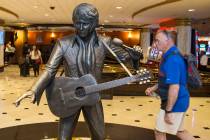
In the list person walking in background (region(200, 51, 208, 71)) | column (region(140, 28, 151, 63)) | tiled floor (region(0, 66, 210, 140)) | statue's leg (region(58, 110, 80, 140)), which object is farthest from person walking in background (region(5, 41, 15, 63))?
statue's leg (region(58, 110, 80, 140))

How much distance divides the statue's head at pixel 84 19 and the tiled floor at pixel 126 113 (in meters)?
3.18

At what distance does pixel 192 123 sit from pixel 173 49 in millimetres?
3147

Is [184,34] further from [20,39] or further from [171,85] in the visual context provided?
[20,39]

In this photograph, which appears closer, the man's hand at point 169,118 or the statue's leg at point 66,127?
the statue's leg at point 66,127

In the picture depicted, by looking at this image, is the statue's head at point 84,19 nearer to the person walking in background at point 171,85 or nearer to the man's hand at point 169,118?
the person walking in background at point 171,85

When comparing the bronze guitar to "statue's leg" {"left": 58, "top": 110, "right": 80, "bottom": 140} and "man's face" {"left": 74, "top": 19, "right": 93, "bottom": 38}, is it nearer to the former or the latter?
"statue's leg" {"left": 58, "top": 110, "right": 80, "bottom": 140}

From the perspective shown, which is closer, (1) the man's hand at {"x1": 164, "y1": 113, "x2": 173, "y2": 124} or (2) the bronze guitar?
(2) the bronze guitar

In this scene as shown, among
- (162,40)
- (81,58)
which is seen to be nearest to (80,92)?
(81,58)

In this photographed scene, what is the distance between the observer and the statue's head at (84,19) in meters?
2.44

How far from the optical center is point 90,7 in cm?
246

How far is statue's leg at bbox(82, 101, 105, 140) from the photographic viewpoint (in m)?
2.60

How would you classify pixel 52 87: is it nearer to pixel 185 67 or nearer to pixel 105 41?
pixel 105 41

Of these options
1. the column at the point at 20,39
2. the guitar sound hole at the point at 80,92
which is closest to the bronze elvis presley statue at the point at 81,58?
the guitar sound hole at the point at 80,92

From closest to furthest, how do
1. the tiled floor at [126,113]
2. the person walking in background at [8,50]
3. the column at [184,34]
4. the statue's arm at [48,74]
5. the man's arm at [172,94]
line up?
the statue's arm at [48,74]
the man's arm at [172,94]
the tiled floor at [126,113]
the column at [184,34]
the person walking in background at [8,50]
